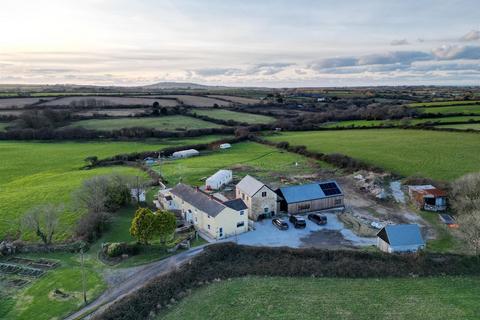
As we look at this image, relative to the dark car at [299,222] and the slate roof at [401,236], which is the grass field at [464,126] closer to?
the slate roof at [401,236]

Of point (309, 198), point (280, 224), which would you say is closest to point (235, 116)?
point (309, 198)

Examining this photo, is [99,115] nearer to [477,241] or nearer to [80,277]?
[80,277]

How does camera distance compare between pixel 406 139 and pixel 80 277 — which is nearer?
pixel 80 277

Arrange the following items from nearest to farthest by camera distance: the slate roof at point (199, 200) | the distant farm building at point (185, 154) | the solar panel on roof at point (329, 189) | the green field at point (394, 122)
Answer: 1. the slate roof at point (199, 200)
2. the solar panel on roof at point (329, 189)
3. the distant farm building at point (185, 154)
4. the green field at point (394, 122)

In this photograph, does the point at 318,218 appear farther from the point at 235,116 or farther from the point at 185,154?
the point at 235,116

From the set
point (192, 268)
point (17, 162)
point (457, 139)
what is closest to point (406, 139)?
point (457, 139)

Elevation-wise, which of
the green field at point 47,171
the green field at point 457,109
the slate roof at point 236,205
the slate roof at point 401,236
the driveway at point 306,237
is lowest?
the green field at point 47,171

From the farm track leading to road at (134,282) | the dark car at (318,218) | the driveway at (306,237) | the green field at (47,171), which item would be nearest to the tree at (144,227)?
the farm track leading to road at (134,282)
